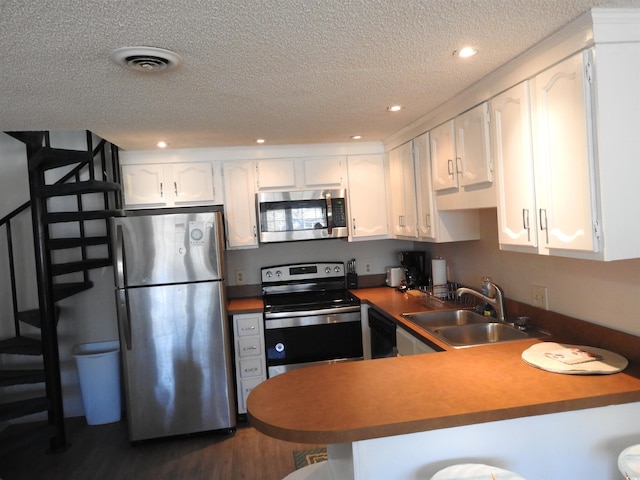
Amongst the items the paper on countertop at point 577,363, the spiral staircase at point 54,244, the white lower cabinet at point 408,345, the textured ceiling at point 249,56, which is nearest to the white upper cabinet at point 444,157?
the textured ceiling at point 249,56

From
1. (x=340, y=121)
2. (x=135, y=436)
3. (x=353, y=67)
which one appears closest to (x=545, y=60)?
(x=353, y=67)

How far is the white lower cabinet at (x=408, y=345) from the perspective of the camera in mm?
2450

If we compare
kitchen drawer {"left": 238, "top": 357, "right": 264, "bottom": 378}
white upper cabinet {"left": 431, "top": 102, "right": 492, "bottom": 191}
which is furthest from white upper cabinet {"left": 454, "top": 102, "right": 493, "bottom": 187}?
kitchen drawer {"left": 238, "top": 357, "right": 264, "bottom": 378}

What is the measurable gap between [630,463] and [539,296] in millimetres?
1212

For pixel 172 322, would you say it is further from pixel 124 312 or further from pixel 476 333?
pixel 476 333

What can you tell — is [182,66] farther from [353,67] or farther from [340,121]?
[340,121]

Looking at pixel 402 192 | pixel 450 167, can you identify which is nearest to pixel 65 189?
pixel 402 192

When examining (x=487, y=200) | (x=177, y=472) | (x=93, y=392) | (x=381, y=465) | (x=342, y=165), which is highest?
(x=342, y=165)

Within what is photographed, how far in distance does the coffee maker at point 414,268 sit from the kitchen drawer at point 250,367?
1.45 m

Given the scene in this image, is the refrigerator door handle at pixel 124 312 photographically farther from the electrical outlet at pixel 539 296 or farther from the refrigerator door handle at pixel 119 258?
the electrical outlet at pixel 539 296

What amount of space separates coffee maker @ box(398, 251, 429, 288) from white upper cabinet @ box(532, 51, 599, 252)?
6.91 ft

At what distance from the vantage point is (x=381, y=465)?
1.50 m

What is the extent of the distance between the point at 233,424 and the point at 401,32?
2893 mm

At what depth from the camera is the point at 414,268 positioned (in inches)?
157
